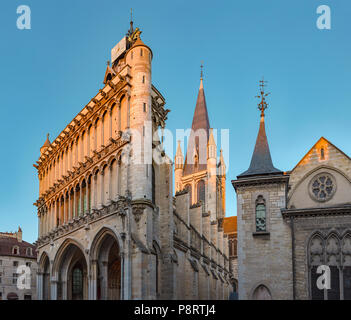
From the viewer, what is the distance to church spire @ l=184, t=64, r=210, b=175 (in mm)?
77894

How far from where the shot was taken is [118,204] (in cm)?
2914

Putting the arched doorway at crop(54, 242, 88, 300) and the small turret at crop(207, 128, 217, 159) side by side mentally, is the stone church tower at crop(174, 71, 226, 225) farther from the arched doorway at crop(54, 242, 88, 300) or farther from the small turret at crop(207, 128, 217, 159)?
the arched doorway at crop(54, 242, 88, 300)

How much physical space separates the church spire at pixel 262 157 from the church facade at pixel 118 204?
7.20m

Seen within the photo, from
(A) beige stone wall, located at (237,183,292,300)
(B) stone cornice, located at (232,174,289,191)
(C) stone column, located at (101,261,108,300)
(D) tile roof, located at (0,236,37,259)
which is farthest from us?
(D) tile roof, located at (0,236,37,259)

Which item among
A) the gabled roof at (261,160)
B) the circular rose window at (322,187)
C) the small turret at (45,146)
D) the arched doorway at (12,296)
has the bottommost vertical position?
the arched doorway at (12,296)

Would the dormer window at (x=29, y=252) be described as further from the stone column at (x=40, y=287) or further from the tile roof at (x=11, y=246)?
the stone column at (x=40, y=287)

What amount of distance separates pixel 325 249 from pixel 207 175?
159ft

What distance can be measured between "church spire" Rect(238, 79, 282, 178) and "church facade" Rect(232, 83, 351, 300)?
11 centimetres

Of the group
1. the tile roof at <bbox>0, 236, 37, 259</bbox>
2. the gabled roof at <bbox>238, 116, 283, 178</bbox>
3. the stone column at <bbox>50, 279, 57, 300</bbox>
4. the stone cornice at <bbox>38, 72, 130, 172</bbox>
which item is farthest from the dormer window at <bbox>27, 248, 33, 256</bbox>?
the gabled roof at <bbox>238, 116, 283, 178</bbox>

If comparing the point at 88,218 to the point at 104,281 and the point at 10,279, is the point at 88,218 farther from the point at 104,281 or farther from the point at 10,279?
the point at 10,279

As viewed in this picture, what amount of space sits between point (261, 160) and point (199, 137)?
179ft

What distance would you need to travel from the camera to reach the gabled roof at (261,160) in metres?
26.9

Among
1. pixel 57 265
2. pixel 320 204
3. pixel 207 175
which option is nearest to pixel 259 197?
pixel 320 204

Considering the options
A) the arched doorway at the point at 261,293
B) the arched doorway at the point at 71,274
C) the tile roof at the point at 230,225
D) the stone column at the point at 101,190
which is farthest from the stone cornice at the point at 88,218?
the tile roof at the point at 230,225
